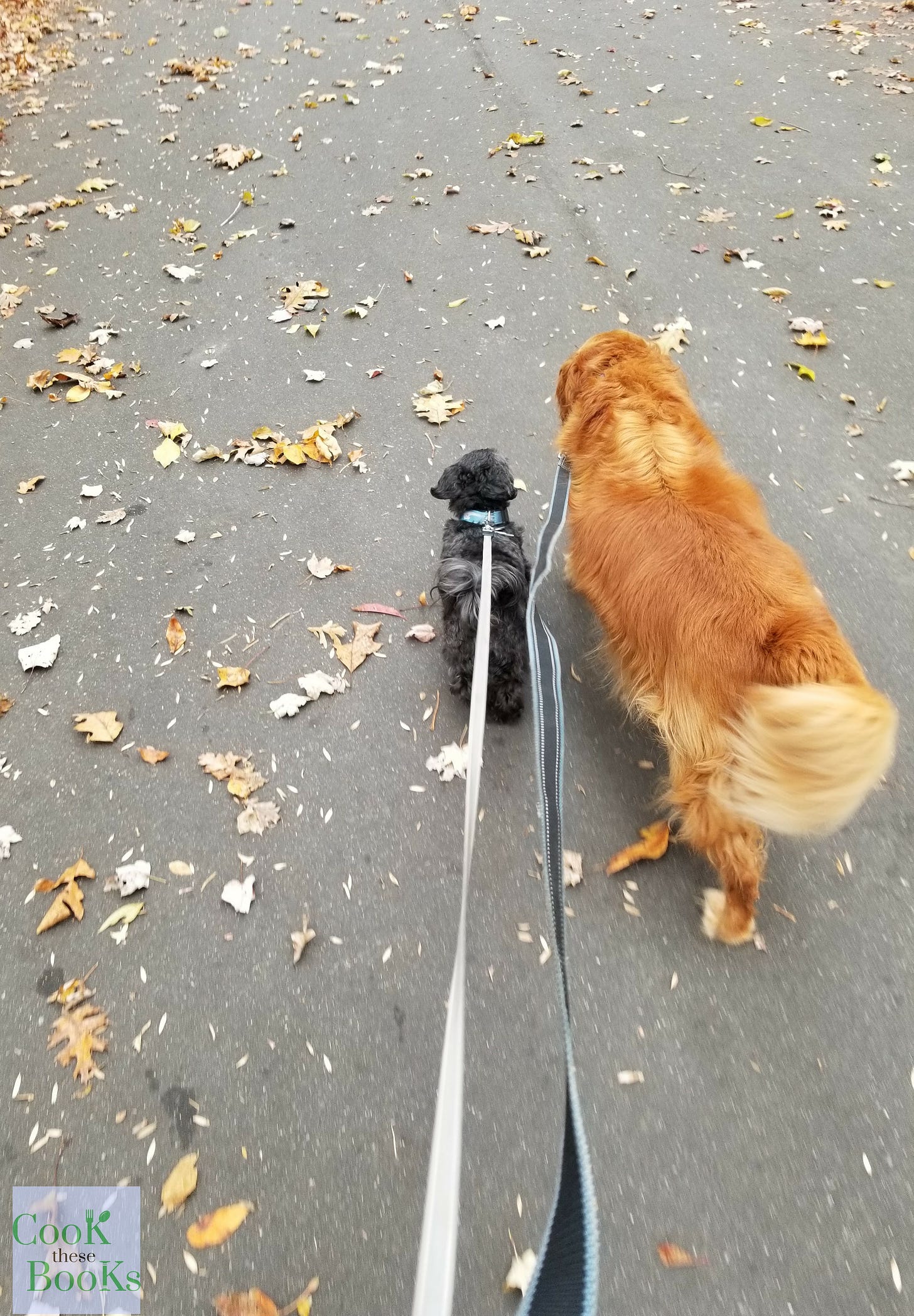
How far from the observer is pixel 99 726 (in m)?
3.17

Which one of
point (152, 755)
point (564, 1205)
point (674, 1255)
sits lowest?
point (674, 1255)

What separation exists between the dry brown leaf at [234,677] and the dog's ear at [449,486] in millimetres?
1229

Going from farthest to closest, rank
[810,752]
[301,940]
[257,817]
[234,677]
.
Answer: [234,677], [257,817], [301,940], [810,752]

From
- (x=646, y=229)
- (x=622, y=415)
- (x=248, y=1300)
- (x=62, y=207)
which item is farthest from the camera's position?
(x=62, y=207)

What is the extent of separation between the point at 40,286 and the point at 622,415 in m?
5.44

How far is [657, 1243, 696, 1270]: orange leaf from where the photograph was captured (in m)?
1.89

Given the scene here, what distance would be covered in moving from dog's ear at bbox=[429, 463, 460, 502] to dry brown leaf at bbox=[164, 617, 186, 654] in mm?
1438

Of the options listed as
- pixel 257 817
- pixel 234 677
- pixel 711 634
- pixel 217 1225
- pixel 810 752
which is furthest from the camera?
pixel 234 677

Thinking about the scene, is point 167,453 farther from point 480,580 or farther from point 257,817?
point 257,817

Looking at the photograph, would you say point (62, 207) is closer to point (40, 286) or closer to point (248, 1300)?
point (40, 286)

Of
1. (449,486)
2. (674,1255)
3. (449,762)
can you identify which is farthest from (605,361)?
(674,1255)

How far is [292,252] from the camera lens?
19.5 ft

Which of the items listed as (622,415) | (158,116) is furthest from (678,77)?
(622,415)

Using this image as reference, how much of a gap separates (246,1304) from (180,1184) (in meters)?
0.36
